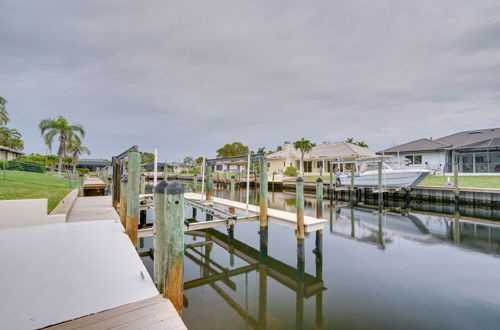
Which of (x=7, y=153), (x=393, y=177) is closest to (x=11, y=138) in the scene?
(x=7, y=153)

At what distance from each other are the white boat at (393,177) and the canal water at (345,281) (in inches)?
320

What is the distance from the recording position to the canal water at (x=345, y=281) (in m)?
4.45

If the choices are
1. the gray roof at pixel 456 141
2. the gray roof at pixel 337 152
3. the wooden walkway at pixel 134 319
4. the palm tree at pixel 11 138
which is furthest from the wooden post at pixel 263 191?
the palm tree at pixel 11 138

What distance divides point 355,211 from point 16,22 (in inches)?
919

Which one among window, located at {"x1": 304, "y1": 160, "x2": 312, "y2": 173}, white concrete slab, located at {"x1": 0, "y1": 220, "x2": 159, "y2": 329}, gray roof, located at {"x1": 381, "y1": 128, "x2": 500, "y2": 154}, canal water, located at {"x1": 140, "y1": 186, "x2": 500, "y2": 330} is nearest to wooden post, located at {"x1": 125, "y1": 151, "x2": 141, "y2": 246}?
white concrete slab, located at {"x1": 0, "y1": 220, "x2": 159, "y2": 329}

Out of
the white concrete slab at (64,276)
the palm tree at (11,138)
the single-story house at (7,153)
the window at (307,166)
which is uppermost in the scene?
the palm tree at (11,138)

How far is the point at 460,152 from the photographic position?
2834 cm

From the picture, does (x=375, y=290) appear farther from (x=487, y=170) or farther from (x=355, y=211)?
(x=487, y=170)

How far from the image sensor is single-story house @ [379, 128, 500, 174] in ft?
84.8

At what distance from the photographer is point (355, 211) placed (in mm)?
16422

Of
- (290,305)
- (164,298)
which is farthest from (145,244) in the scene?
(164,298)

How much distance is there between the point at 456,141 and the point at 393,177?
19.1 metres

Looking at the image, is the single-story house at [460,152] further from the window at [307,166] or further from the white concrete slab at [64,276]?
the white concrete slab at [64,276]

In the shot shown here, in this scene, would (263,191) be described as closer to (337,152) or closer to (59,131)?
(337,152)
